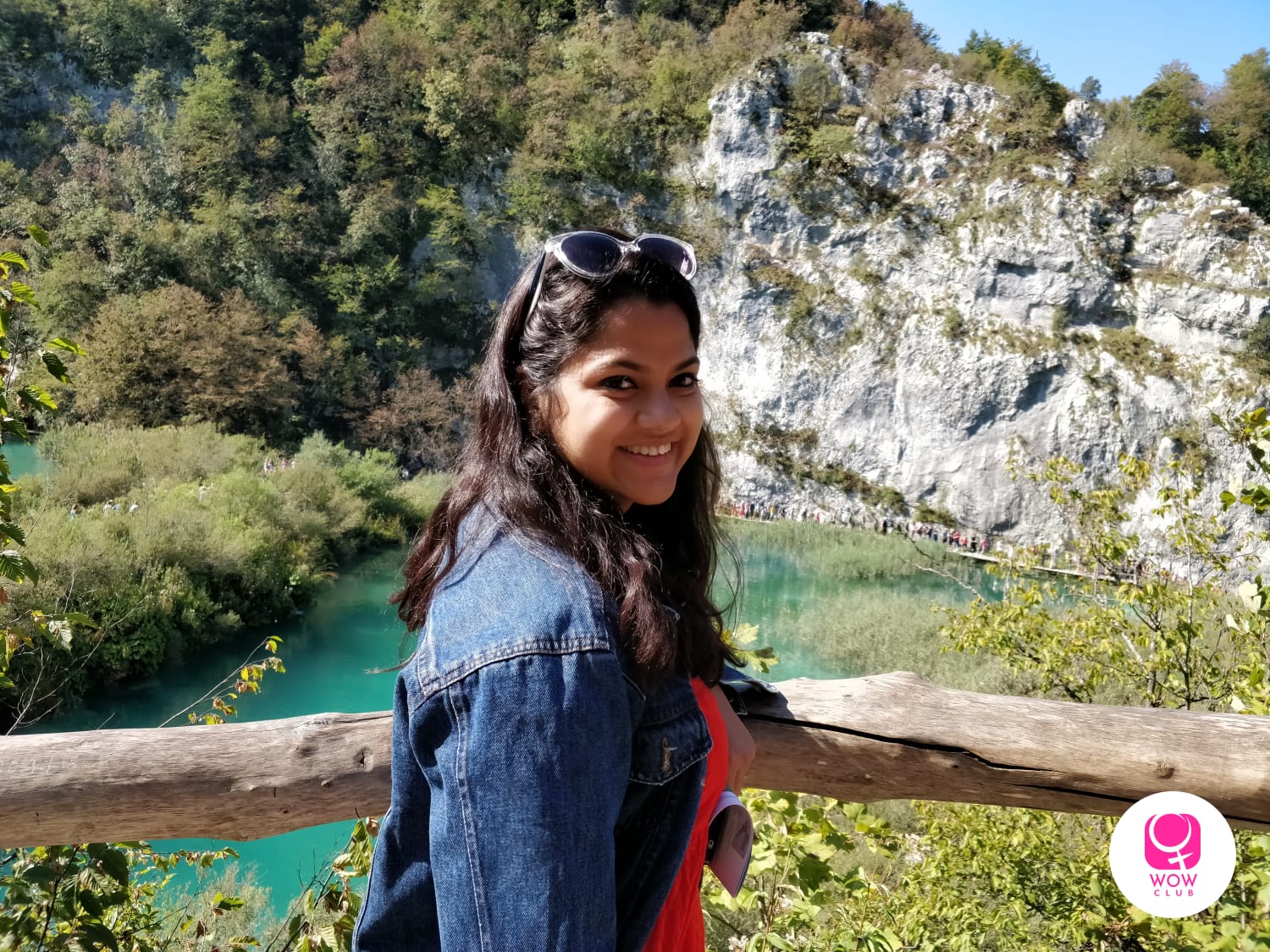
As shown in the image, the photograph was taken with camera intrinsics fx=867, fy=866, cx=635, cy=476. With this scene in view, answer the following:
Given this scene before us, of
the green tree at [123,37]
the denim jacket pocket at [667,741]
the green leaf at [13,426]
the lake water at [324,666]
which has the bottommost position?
the lake water at [324,666]

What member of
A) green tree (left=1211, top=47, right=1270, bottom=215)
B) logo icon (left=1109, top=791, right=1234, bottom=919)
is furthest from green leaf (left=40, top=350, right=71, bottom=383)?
green tree (left=1211, top=47, right=1270, bottom=215)

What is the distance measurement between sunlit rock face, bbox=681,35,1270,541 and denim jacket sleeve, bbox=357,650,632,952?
1851cm

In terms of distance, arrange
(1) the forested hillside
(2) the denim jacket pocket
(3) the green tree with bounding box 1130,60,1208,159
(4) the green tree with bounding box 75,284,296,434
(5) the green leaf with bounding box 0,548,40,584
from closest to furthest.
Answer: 1. (2) the denim jacket pocket
2. (5) the green leaf with bounding box 0,548,40,584
3. (4) the green tree with bounding box 75,284,296,434
4. (1) the forested hillside
5. (3) the green tree with bounding box 1130,60,1208,159

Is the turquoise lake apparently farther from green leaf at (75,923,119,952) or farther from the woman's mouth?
the woman's mouth

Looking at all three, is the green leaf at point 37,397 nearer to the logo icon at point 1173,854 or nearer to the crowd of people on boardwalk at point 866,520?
the logo icon at point 1173,854

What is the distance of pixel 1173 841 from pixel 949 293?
19.9 m

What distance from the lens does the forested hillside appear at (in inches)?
781

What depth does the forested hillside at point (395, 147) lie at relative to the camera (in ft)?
65.1

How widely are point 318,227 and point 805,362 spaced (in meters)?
12.9

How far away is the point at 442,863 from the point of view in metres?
0.62

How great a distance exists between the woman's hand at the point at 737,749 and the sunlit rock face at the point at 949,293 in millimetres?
18101

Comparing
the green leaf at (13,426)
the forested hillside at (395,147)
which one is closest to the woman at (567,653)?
the green leaf at (13,426)

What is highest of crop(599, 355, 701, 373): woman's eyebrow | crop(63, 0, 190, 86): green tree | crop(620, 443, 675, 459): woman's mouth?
crop(63, 0, 190, 86): green tree

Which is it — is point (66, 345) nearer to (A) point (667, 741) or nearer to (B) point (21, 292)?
(B) point (21, 292)
